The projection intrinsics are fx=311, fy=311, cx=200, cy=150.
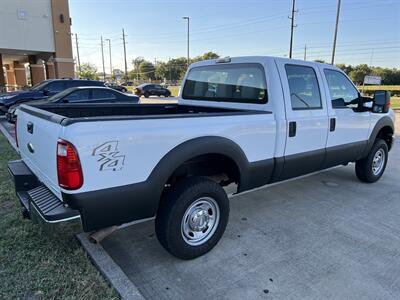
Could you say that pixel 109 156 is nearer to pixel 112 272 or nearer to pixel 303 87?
pixel 112 272

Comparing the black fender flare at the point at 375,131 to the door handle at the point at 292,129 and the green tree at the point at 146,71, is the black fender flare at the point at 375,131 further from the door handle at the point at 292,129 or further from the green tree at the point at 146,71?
the green tree at the point at 146,71

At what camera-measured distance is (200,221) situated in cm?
299

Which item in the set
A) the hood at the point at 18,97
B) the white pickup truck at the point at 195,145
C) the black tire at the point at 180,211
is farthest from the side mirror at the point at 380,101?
the hood at the point at 18,97

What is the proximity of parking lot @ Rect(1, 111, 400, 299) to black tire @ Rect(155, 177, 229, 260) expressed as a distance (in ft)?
0.52

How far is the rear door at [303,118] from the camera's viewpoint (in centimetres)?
352

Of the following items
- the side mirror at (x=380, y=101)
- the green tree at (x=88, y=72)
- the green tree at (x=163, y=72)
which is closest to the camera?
the side mirror at (x=380, y=101)

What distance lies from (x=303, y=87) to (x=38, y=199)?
309cm

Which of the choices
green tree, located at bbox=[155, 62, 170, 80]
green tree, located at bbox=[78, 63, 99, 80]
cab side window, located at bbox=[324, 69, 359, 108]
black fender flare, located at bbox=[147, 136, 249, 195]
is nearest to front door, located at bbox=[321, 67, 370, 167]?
cab side window, located at bbox=[324, 69, 359, 108]

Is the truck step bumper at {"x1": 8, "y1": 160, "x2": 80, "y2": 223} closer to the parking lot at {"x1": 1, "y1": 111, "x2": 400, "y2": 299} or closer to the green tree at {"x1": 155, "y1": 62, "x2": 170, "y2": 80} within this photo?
the parking lot at {"x1": 1, "y1": 111, "x2": 400, "y2": 299}

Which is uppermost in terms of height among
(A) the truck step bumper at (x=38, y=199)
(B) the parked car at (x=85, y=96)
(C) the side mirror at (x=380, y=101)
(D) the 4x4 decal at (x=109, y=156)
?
(C) the side mirror at (x=380, y=101)

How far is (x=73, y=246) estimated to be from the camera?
304 centimetres

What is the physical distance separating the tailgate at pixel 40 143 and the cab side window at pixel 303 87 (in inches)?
99.3

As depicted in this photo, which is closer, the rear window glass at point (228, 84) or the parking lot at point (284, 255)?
the parking lot at point (284, 255)

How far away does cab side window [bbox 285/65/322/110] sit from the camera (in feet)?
11.9
